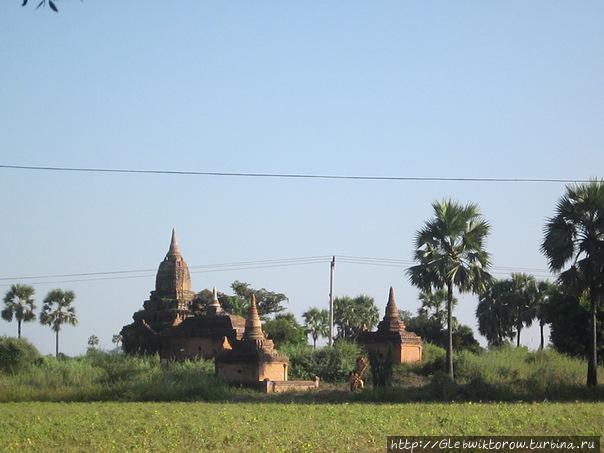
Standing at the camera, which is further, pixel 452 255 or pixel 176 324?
pixel 176 324

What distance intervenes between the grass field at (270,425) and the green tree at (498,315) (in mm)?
33357

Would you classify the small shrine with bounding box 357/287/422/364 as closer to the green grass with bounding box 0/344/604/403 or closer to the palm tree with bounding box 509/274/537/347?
the green grass with bounding box 0/344/604/403

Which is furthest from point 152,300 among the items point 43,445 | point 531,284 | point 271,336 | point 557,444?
point 557,444

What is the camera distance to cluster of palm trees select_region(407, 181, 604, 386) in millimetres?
31500

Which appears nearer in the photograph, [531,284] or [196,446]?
[196,446]

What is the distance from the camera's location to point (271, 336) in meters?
63.5

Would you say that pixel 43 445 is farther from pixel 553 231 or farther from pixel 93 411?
pixel 553 231

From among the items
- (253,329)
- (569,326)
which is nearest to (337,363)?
(253,329)

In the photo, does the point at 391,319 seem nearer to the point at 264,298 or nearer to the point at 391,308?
the point at 391,308

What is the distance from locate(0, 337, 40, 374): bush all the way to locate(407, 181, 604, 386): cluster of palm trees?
18.7m

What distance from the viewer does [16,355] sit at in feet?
149

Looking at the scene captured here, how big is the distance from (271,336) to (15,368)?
73.3 feet

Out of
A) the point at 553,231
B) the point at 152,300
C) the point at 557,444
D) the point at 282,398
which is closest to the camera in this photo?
the point at 557,444

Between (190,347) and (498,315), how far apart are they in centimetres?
1981
